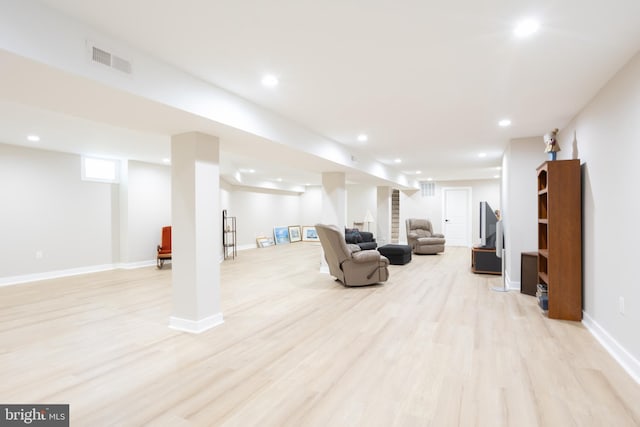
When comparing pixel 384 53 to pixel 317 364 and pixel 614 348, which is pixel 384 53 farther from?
pixel 614 348

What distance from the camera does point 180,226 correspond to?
3.45 meters

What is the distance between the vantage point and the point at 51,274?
6090 millimetres

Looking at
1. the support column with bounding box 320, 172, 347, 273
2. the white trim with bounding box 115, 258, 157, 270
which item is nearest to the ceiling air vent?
the support column with bounding box 320, 172, 347, 273

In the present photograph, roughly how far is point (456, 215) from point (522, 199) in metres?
6.83

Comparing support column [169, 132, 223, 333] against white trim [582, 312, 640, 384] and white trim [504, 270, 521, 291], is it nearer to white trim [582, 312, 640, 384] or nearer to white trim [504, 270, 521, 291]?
white trim [582, 312, 640, 384]

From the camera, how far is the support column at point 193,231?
11.0 ft

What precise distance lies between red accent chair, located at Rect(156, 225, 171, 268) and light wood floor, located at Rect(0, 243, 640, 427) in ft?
7.84

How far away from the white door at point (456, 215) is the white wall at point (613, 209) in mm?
→ 8160

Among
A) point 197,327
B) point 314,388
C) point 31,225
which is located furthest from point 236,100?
point 31,225

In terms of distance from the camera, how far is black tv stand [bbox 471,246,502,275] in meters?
6.38

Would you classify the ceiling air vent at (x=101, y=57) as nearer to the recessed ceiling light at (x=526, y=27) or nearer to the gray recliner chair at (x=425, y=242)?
the recessed ceiling light at (x=526, y=27)

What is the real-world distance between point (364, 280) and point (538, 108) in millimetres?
3315

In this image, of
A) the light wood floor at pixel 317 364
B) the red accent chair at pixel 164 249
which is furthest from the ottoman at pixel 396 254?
the red accent chair at pixel 164 249

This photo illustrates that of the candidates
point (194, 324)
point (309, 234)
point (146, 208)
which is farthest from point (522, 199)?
point (309, 234)
